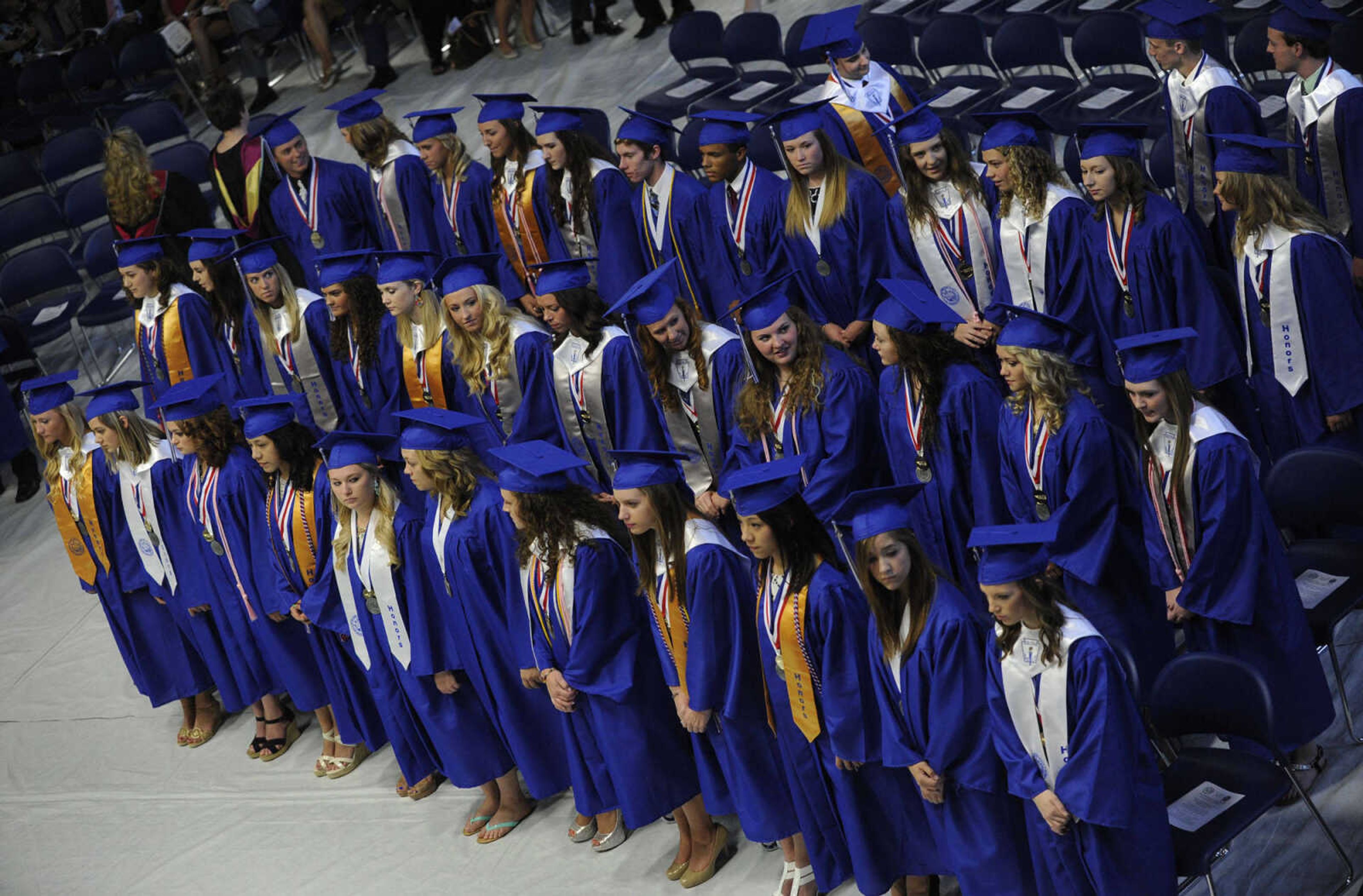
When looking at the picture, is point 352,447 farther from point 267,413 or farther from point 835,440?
point 835,440

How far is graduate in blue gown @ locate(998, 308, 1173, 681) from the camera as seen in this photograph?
455 cm

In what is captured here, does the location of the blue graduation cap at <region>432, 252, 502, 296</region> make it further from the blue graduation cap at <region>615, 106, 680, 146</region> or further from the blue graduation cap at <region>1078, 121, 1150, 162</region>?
the blue graduation cap at <region>1078, 121, 1150, 162</region>

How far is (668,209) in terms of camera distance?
6.68 metres

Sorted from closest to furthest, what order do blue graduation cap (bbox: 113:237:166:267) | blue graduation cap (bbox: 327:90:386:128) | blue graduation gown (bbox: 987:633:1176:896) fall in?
blue graduation gown (bbox: 987:633:1176:896) → blue graduation cap (bbox: 113:237:166:267) → blue graduation cap (bbox: 327:90:386:128)

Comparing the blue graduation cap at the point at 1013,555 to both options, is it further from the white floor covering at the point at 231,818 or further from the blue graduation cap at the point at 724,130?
the blue graduation cap at the point at 724,130

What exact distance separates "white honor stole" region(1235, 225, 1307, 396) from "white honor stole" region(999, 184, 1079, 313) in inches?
29.9

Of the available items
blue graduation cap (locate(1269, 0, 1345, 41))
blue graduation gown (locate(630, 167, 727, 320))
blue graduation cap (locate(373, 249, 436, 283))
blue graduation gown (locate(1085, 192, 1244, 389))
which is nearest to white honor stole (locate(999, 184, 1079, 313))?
blue graduation gown (locate(1085, 192, 1244, 389))

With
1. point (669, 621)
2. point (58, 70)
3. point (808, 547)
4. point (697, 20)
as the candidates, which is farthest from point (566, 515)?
point (58, 70)

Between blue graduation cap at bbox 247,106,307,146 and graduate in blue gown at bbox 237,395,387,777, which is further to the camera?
blue graduation cap at bbox 247,106,307,146

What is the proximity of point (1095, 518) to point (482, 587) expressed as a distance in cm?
210

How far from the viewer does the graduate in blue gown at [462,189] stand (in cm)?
753

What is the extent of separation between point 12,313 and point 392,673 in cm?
638

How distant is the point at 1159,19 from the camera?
6148mm

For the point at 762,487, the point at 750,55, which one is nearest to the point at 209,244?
the point at 750,55
